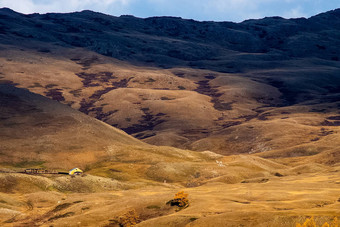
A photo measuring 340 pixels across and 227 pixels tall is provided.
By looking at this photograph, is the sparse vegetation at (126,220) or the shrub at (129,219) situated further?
the sparse vegetation at (126,220)

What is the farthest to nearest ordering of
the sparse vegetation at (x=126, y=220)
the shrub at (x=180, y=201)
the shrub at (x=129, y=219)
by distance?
1. the shrub at (x=180, y=201)
2. the sparse vegetation at (x=126, y=220)
3. the shrub at (x=129, y=219)

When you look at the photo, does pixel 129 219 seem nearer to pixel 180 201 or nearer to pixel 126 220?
pixel 126 220

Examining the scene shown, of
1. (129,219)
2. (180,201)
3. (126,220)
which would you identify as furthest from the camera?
(180,201)

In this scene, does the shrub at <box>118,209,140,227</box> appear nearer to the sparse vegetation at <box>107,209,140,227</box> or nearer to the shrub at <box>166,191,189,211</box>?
the sparse vegetation at <box>107,209,140,227</box>

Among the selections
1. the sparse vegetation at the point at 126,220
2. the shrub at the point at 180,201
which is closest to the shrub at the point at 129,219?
the sparse vegetation at the point at 126,220

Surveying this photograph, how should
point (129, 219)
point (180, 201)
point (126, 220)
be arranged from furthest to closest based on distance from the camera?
1. point (180, 201)
2. point (129, 219)
3. point (126, 220)

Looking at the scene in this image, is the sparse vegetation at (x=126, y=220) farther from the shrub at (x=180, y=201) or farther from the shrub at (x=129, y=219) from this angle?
the shrub at (x=180, y=201)

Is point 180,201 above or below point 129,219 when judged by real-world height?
above

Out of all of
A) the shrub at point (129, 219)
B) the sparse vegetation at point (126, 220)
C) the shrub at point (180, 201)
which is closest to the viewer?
the shrub at point (129, 219)

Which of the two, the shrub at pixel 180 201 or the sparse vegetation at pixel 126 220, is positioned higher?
the shrub at pixel 180 201

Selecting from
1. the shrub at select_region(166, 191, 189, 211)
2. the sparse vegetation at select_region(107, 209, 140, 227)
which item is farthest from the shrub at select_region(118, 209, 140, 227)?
the shrub at select_region(166, 191, 189, 211)

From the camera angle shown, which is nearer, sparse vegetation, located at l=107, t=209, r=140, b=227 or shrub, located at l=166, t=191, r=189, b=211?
sparse vegetation, located at l=107, t=209, r=140, b=227

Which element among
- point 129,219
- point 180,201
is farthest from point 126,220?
point 180,201

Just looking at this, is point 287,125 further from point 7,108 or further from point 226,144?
point 7,108
